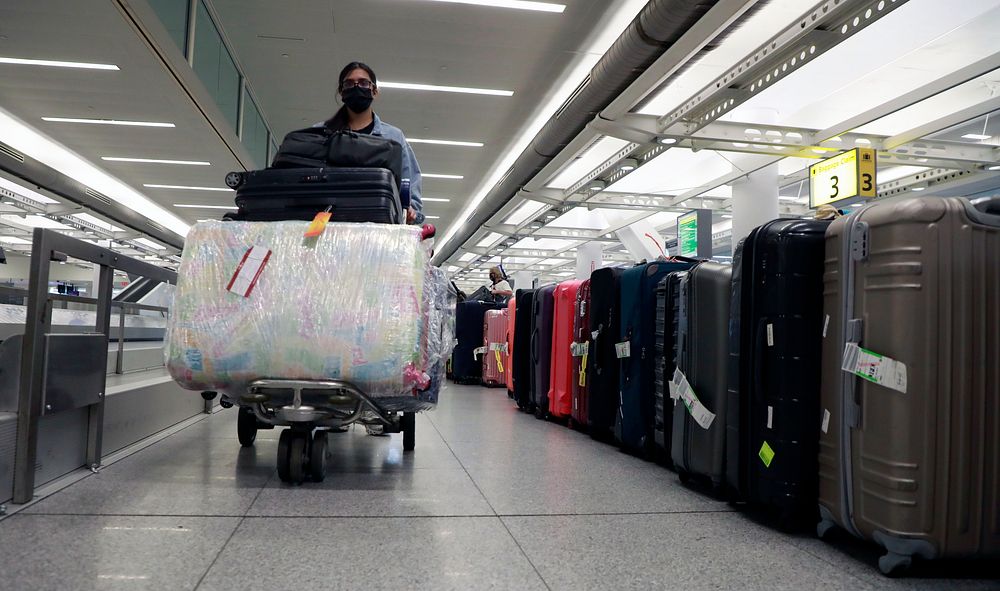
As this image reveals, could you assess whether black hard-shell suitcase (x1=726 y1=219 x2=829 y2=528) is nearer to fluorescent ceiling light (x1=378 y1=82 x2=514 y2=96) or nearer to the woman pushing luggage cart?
the woman pushing luggage cart

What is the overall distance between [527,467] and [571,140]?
624 cm

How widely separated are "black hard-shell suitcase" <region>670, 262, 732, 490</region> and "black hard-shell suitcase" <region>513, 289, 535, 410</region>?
2755 millimetres

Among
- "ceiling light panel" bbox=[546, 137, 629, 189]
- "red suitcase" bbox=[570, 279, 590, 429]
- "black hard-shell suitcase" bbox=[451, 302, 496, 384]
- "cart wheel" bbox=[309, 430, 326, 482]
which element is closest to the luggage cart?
"cart wheel" bbox=[309, 430, 326, 482]

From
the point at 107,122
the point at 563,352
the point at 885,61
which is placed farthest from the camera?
the point at 107,122

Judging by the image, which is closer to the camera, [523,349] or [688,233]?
[523,349]

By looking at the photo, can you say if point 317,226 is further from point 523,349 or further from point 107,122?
point 107,122

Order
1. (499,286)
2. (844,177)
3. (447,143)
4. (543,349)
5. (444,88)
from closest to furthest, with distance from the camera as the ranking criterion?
1. (543,349)
2. (844,177)
3. (444,88)
4. (499,286)
5. (447,143)

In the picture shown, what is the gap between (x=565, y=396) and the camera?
4.70m

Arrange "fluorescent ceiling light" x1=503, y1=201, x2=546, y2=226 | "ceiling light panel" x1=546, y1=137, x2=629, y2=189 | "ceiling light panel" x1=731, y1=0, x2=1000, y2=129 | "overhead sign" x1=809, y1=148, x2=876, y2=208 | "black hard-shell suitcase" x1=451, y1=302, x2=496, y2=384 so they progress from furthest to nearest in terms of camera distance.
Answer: "fluorescent ceiling light" x1=503, y1=201, x2=546, y2=226 < "ceiling light panel" x1=546, y1=137, x2=629, y2=189 < "black hard-shell suitcase" x1=451, y1=302, x2=496, y2=384 < "overhead sign" x1=809, y1=148, x2=876, y2=208 < "ceiling light panel" x1=731, y1=0, x2=1000, y2=129

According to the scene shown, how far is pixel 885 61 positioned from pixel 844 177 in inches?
61.2

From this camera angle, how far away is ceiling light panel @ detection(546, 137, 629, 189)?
10.8 metres

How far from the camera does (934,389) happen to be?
1.70 meters

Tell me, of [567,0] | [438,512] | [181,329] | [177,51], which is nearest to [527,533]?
[438,512]

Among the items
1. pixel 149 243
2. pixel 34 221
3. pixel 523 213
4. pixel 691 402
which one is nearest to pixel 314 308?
pixel 691 402
